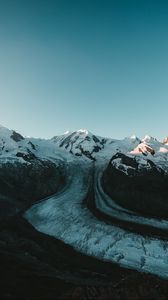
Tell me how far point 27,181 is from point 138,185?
31.3 meters

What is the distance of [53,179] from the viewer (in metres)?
102

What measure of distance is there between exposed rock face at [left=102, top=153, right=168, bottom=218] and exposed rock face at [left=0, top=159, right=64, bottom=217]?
1512 centimetres

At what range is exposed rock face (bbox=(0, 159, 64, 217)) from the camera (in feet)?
281

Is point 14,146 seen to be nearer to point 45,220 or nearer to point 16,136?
point 16,136

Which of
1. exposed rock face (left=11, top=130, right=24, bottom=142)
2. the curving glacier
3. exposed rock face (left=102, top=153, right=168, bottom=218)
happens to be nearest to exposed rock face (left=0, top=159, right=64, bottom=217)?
the curving glacier

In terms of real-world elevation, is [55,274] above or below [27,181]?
above

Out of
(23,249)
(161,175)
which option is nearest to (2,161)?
(161,175)

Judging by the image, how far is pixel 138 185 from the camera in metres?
86.1

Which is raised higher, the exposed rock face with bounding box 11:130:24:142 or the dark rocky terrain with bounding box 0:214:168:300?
the dark rocky terrain with bounding box 0:214:168:300

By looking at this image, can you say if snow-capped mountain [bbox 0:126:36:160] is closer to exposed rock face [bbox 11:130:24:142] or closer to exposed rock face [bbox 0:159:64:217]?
exposed rock face [bbox 11:130:24:142]

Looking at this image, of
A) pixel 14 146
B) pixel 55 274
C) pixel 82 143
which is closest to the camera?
pixel 55 274

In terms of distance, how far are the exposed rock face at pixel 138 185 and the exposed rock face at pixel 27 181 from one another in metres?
15.1

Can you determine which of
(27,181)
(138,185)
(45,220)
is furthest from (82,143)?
(45,220)

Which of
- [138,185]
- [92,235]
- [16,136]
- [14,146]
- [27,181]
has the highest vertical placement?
[138,185]
